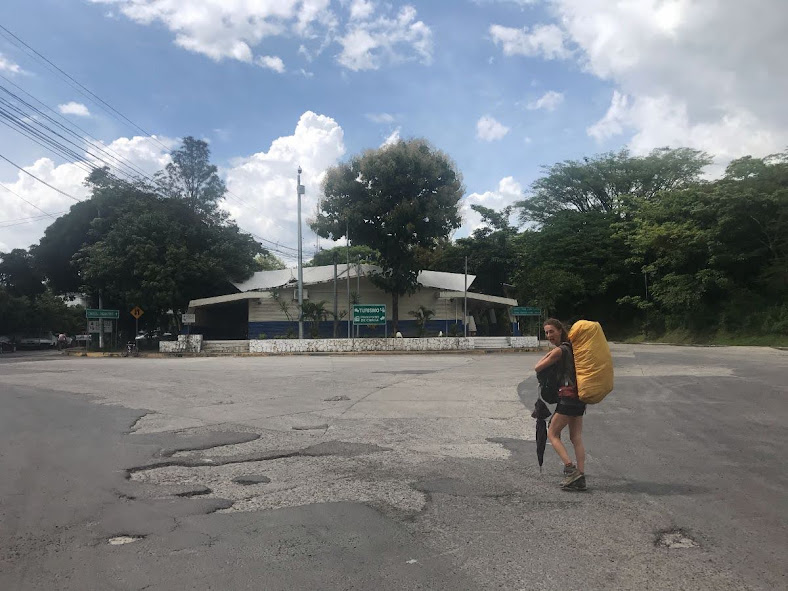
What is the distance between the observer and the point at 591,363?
578cm

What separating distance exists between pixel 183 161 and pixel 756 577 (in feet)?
147

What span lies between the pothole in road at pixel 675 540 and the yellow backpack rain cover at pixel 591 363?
1.38 meters

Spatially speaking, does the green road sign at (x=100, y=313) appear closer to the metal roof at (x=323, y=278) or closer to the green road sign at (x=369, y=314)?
the metal roof at (x=323, y=278)

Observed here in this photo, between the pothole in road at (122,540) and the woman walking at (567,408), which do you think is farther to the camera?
the woman walking at (567,408)

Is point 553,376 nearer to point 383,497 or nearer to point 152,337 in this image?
point 383,497

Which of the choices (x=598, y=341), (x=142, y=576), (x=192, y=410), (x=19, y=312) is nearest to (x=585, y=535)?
(x=598, y=341)

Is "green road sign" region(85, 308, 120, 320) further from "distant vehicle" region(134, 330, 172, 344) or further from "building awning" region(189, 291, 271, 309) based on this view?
"building awning" region(189, 291, 271, 309)

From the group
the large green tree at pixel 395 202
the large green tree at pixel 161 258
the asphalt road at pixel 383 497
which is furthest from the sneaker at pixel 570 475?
the large green tree at pixel 161 258

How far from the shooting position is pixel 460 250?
53781 millimetres

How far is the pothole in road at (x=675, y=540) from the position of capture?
439 centimetres

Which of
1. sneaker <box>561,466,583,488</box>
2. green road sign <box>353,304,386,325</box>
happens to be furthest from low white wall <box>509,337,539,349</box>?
sneaker <box>561,466,583,488</box>

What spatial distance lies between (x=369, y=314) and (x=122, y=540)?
2960 cm

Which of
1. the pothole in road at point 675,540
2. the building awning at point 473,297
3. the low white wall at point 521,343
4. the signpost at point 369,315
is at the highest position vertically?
the building awning at point 473,297

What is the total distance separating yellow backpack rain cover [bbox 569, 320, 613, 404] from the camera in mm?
5742
